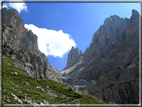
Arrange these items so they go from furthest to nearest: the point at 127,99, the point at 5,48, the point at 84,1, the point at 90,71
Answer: the point at 90,71 → the point at 127,99 → the point at 5,48 → the point at 84,1

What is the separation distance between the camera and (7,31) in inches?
2448

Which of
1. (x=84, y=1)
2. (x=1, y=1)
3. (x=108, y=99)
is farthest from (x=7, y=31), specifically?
(x=108, y=99)

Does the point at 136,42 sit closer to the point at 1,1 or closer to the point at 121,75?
the point at 121,75

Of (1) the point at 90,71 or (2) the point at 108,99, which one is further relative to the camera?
(1) the point at 90,71

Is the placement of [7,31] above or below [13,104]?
above

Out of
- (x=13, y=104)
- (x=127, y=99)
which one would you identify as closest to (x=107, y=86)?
(x=127, y=99)

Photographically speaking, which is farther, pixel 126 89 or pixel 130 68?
pixel 130 68

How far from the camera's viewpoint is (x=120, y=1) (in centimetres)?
1293

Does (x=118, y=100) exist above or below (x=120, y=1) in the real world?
below

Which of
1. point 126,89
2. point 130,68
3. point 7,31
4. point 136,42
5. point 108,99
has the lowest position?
point 108,99

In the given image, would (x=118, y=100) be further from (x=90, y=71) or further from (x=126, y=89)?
(x=90, y=71)

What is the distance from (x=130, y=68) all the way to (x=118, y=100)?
93.2 ft

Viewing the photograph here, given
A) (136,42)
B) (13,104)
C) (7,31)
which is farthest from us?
(136,42)

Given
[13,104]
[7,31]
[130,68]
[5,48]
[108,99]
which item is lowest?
[108,99]
